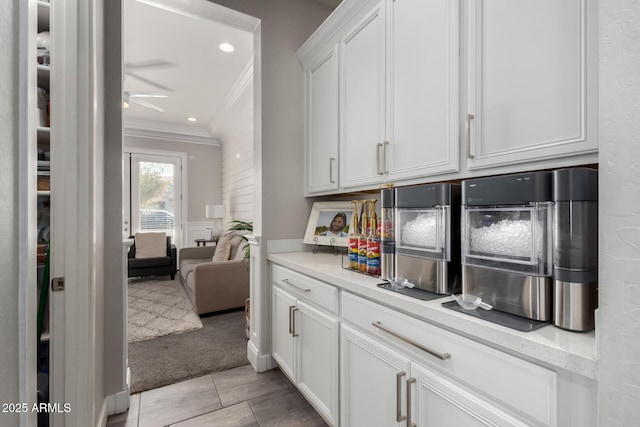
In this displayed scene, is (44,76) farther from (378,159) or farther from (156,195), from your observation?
(156,195)

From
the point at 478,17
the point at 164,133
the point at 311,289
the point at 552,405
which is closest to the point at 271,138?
the point at 311,289

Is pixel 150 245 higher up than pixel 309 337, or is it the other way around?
pixel 150 245

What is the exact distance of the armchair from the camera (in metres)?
4.93

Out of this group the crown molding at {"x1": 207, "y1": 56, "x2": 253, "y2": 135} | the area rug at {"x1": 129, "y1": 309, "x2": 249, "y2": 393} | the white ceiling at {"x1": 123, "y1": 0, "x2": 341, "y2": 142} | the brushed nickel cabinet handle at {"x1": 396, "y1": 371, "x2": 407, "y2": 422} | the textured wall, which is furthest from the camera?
the crown molding at {"x1": 207, "y1": 56, "x2": 253, "y2": 135}

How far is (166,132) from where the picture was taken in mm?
5977

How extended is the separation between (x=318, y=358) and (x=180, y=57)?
3546mm

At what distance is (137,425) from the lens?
5.67 feet

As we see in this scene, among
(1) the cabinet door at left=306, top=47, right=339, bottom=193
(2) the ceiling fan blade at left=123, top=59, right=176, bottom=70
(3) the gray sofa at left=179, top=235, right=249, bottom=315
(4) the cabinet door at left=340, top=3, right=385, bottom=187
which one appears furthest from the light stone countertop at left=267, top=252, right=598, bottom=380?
(2) the ceiling fan blade at left=123, top=59, right=176, bottom=70

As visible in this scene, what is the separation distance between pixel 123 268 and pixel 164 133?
4.97m

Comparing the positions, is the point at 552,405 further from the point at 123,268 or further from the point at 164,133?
the point at 164,133

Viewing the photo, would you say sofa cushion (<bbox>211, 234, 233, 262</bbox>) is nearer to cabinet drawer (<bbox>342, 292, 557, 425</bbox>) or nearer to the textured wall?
cabinet drawer (<bbox>342, 292, 557, 425</bbox>)

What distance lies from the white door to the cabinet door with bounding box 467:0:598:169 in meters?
6.22

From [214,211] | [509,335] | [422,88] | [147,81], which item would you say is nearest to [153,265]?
[214,211]

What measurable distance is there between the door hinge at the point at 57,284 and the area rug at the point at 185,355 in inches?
45.2
